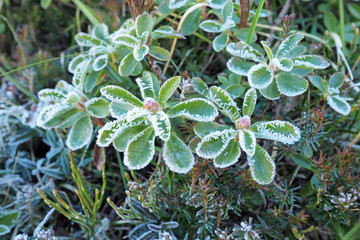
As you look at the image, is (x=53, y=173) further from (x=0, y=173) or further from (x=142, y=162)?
(x=142, y=162)

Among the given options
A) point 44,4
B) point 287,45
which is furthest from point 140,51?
point 44,4

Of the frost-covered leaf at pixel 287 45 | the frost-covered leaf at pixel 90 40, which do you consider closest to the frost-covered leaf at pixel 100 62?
the frost-covered leaf at pixel 90 40

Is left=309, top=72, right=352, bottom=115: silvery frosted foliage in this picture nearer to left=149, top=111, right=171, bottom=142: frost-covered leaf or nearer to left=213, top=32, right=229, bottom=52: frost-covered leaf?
left=213, top=32, right=229, bottom=52: frost-covered leaf

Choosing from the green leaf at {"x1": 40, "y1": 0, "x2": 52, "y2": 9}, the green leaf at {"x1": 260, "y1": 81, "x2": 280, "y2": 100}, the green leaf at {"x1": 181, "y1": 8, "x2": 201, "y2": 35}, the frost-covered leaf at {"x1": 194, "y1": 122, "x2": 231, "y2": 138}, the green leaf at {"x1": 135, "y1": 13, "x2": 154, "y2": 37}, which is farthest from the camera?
the green leaf at {"x1": 40, "y1": 0, "x2": 52, "y2": 9}

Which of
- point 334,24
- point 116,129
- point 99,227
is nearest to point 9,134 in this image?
point 99,227

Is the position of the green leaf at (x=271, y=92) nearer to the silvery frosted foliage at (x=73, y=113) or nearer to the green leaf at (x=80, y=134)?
the silvery frosted foliage at (x=73, y=113)

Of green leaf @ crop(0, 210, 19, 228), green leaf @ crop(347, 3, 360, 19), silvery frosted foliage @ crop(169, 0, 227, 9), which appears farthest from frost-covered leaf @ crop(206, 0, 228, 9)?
green leaf @ crop(0, 210, 19, 228)

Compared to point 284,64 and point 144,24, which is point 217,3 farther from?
point 284,64
